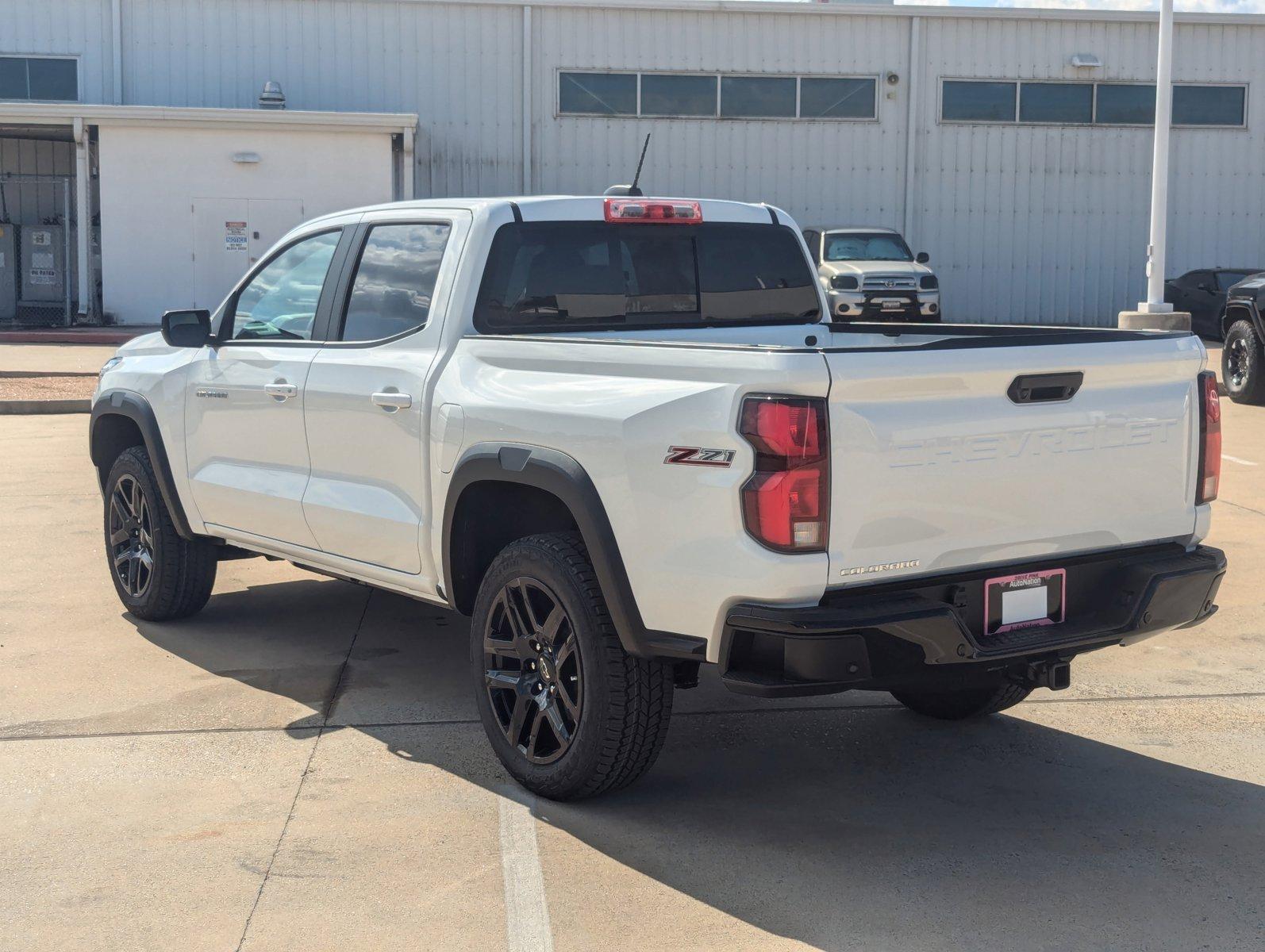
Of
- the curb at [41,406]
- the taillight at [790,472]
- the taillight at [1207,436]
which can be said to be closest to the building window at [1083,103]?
the curb at [41,406]

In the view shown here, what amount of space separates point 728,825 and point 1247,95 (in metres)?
28.9

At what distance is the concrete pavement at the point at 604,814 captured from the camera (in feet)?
12.0

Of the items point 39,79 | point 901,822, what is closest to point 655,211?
point 901,822

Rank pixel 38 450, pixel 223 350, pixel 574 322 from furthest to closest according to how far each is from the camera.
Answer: pixel 38 450
pixel 223 350
pixel 574 322

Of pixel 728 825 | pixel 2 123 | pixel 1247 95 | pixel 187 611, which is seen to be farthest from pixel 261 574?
pixel 1247 95

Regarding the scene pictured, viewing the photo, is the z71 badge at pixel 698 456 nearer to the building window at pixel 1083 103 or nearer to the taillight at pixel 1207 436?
the taillight at pixel 1207 436

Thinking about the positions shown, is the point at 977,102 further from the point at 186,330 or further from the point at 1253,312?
the point at 186,330

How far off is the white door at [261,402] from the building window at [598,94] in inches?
879

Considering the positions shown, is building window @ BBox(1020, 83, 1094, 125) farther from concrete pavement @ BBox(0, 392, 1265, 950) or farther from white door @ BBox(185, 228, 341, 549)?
white door @ BBox(185, 228, 341, 549)

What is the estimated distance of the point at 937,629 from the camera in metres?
3.80

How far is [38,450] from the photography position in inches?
489

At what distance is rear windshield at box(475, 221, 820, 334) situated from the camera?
199 inches

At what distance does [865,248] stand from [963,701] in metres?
18.4

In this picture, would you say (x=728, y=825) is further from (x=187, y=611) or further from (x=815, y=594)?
(x=187, y=611)
